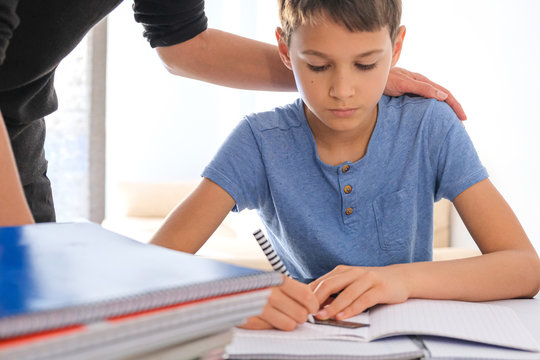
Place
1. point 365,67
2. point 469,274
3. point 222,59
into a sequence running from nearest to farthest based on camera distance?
point 469,274 → point 365,67 → point 222,59

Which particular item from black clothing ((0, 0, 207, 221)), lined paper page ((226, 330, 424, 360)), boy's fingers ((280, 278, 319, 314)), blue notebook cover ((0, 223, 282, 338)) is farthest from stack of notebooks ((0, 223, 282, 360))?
black clothing ((0, 0, 207, 221))

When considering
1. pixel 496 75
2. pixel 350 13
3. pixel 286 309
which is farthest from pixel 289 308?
pixel 496 75

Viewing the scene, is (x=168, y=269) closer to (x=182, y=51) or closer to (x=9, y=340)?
(x=9, y=340)

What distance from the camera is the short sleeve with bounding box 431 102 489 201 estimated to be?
109 centimetres

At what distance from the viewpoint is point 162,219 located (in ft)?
14.9

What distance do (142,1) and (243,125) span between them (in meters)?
0.31

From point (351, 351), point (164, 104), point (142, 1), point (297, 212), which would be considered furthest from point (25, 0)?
point (164, 104)

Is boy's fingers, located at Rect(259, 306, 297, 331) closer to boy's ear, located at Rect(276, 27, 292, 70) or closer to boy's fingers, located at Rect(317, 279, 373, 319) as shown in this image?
boy's fingers, located at Rect(317, 279, 373, 319)

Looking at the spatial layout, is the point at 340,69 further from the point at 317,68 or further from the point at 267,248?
the point at 267,248

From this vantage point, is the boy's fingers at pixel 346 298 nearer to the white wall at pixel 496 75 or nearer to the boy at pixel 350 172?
the boy at pixel 350 172

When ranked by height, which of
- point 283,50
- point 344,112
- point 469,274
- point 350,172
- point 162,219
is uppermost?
point 283,50

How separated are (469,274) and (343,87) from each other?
0.36 m

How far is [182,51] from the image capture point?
1.20 meters

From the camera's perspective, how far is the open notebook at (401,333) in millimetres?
578
